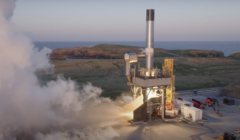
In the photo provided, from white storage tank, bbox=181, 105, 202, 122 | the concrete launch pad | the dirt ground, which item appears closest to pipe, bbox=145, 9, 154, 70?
white storage tank, bbox=181, 105, 202, 122

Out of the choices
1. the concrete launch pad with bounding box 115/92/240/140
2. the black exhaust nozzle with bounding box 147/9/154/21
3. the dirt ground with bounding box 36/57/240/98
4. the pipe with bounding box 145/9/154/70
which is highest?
the black exhaust nozzle with bounding box 147/9/154/21

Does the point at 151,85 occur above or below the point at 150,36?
below

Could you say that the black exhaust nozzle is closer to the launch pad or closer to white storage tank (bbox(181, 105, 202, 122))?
the launch pad

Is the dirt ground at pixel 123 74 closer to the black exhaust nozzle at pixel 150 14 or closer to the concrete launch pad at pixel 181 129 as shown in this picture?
the concrete launch pad at pixel 181 129

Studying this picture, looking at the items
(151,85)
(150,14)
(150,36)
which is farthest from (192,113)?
(150,14)

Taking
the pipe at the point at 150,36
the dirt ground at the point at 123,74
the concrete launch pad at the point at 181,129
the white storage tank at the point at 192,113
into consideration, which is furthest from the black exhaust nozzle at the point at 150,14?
the dirt ground at the point at 123,74

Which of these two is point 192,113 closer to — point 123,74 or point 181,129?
point 181,129
